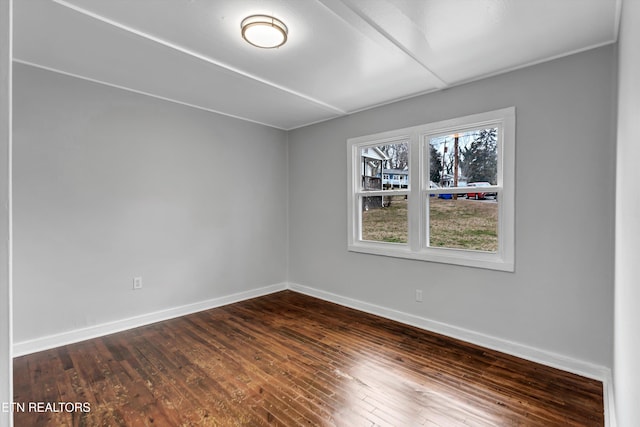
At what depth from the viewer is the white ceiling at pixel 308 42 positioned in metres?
1.92

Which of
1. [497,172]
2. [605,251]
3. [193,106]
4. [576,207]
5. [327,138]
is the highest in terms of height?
[193,106]

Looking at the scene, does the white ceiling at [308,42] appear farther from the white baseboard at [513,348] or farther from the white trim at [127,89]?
the white baseboard at [513,348]

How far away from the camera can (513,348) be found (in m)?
2.73

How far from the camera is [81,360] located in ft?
8.63

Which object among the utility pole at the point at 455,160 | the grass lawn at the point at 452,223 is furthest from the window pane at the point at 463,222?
the utility pole at the point at 455,160

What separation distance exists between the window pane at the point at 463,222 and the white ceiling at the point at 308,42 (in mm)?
1190

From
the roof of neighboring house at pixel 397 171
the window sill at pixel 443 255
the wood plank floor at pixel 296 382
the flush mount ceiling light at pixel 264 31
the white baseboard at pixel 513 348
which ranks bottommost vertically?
the wood plank floor at pixel 296 382

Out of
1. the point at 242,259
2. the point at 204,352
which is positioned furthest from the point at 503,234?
the point at 242,259

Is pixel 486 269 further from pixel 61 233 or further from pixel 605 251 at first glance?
pixel 61 233

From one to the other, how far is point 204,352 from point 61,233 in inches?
69.3

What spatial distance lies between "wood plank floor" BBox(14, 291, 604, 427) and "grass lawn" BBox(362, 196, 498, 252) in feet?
3.21

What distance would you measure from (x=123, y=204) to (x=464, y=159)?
361 cm

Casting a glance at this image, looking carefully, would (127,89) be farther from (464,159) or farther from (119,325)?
(464,159)

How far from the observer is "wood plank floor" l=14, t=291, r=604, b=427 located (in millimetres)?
1940
